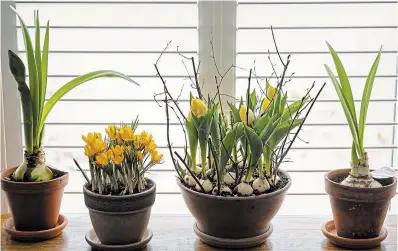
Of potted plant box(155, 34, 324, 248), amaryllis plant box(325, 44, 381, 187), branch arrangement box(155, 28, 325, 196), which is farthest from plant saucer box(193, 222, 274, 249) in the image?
amaryllis plant box(325, 44, 381, 187)

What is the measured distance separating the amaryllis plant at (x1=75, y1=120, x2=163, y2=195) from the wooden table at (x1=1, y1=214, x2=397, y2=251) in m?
0.16

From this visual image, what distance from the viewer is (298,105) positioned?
3.75 ft

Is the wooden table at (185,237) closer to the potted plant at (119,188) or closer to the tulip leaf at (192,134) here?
the potted plant at (119,188)

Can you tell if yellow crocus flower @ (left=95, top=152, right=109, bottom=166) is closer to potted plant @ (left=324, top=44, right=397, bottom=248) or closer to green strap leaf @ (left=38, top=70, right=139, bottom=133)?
green strap leaf @ (left=38, top=70, right=139, bottom=133)

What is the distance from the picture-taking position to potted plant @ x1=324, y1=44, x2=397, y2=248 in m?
1.14

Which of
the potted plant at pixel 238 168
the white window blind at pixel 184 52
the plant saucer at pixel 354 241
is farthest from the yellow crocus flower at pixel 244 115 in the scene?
the plant saucer at pixel 354 241

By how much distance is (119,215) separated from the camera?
1112 mm

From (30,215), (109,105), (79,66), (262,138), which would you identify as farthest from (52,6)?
(262,138)

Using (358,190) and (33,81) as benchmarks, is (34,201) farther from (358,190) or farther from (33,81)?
(358,190)

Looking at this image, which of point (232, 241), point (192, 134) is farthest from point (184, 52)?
point (232, 241)

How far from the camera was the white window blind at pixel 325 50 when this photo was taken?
1.33 meters

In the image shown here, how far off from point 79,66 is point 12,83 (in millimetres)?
174

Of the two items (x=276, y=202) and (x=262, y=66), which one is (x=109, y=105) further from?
(x=276, y=202)

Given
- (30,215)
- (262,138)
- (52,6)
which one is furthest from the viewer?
(52,6)
